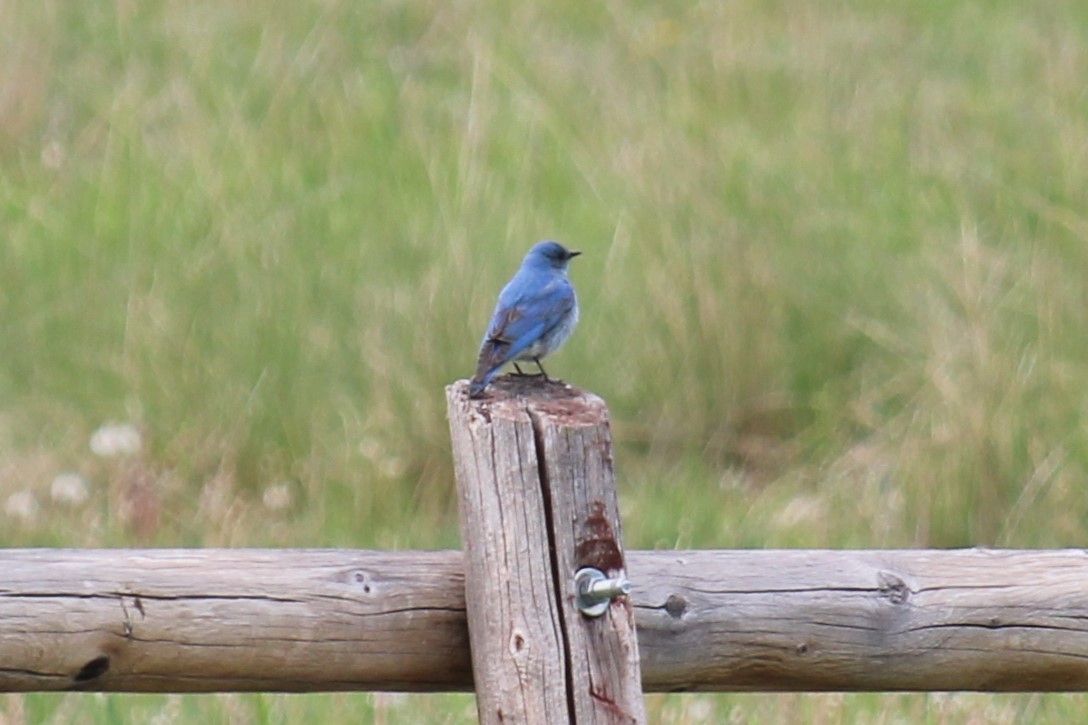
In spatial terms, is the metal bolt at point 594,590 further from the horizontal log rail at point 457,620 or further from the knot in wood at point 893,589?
the knot in wood at point 893,589

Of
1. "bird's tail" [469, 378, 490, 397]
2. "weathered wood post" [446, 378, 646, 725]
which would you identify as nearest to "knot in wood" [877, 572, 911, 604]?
"weathered wood post" [446, 378, 646, 725]

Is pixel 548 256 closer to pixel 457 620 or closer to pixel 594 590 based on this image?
pixel 457 620

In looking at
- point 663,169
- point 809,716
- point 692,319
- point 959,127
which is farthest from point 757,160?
point 809,716

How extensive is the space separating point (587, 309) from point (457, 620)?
390 centimetres

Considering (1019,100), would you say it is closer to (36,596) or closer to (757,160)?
(757,160)

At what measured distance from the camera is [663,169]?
A: 21.8 feet

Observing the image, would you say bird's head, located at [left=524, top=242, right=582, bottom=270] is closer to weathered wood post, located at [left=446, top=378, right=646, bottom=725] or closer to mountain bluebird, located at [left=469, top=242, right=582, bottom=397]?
mountain bluebird, located at [left=469, top=242, right=582, bottom=397]

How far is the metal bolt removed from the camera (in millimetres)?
2609

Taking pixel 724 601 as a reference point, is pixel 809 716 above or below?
below

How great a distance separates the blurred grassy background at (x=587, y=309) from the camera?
567 cm

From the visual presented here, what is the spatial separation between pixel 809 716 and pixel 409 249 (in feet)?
9.94

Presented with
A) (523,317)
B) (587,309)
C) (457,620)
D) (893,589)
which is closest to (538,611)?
(457,620)

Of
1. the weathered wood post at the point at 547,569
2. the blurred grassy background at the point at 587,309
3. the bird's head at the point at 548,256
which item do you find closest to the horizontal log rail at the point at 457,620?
the weathered wood post at the point at 547,569

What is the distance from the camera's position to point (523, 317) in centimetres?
364
